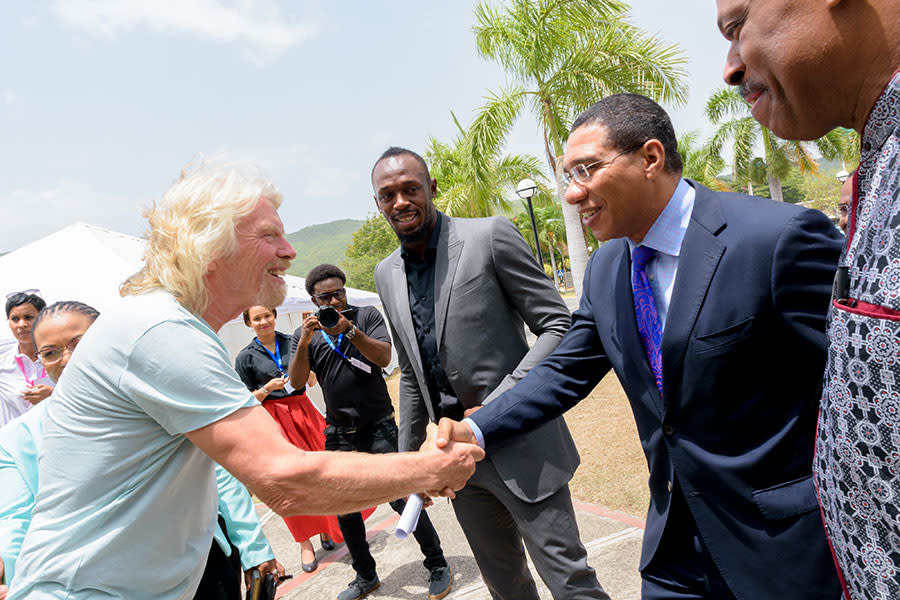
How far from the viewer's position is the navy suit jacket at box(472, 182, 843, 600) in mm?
1601

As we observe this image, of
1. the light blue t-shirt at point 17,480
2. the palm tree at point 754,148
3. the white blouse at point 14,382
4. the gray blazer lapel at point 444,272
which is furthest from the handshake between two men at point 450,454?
the palm tree at point 754,148

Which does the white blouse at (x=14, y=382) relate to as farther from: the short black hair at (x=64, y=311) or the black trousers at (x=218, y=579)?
the black trousers at (x=218, y=579)

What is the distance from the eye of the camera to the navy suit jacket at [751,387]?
160cm

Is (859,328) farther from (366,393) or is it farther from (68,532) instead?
(366,393)

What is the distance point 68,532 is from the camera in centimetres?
158

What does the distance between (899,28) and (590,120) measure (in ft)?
4.36

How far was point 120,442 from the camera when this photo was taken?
5.21ft

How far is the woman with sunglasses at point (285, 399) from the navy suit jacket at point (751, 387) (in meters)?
4.00

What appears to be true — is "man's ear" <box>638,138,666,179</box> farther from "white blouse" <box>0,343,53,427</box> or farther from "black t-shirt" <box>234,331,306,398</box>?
"white blouse" <box>0,343,53,427</box>

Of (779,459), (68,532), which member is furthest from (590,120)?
(68,532)

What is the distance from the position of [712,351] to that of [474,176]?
542 inches

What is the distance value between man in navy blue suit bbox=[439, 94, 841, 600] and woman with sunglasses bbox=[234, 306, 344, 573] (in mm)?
3799

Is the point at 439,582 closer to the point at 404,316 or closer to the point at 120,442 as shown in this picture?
the point at 404,316

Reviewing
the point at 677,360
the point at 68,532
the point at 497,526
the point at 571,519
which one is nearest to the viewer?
the point at 68,532
